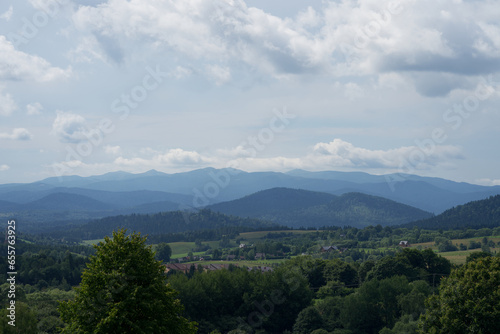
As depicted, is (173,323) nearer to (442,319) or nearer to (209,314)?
(442,319)

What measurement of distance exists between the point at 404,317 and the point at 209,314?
26.8m

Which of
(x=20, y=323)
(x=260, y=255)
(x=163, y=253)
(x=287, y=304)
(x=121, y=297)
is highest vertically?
(x=121, y=297)

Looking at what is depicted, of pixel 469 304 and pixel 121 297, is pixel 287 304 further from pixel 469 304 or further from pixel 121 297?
pixel 121 297

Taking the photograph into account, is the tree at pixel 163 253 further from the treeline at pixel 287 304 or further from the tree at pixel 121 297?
the tree at pixel 121 297

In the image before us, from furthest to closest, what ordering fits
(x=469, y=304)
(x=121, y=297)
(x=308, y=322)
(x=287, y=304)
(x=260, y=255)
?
1. (x=260, y=255)
2. (x=287, y=304)
3. (x=308, y=322)
4. (x=469, y=304)
5. (x=121, y=297)

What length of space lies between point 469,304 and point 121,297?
25.5m

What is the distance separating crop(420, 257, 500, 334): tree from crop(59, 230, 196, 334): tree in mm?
21833

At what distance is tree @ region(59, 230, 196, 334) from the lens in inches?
783

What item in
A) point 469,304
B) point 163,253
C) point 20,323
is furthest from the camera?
point 163,253

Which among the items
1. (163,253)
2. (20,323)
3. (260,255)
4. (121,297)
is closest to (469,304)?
(121,297)

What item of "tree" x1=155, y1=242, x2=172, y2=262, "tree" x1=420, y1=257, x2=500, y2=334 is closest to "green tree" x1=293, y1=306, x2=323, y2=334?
"tree" x1=420, y1=257, x2=500, y2=334

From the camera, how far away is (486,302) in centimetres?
3266

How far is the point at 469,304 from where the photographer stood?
3297 centimetres

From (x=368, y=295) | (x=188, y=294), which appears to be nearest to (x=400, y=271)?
(x=368, y=295)
